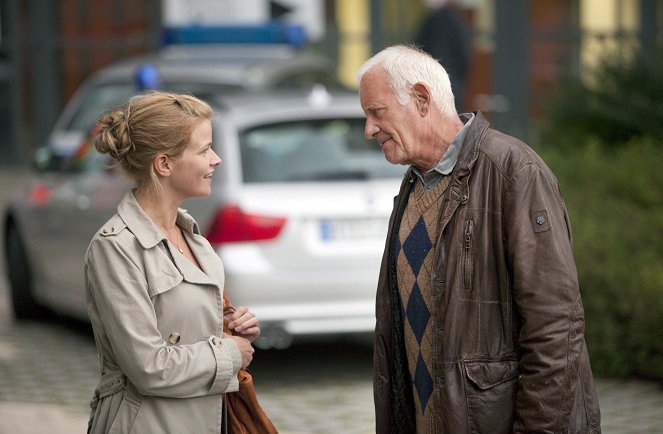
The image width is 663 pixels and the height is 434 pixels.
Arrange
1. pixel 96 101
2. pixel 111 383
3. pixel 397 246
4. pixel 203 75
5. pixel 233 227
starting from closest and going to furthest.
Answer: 1. pixel 111 383
2. pixel 397 246
3. pixel 233 227
4. pixel 203 75
5. pixel 96 101

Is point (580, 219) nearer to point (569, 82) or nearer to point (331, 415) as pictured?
point (331, 415)

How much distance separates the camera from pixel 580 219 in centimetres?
852

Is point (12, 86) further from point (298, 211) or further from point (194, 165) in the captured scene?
point (194, 165)

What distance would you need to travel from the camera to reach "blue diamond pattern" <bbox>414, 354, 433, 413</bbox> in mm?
3396

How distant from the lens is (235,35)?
11391mm

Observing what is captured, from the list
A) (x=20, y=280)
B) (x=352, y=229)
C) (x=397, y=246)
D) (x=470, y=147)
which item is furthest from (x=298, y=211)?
(x=470, y=147)

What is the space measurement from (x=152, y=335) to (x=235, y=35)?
27.7ft

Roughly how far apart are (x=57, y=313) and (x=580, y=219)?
12.9ft

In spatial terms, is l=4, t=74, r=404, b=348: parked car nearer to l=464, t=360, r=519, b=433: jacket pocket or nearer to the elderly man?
the elderly man

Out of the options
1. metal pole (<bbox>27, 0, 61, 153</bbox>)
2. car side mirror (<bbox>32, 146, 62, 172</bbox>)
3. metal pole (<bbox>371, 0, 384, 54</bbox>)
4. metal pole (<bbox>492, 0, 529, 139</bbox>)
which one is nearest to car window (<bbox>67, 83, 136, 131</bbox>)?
car side mirror (<bbox>32, 146, 62, 172</bbox>)

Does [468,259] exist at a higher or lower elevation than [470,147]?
lower

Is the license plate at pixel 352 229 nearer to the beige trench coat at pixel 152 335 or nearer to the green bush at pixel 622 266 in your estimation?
the green bush at pixel 622 266

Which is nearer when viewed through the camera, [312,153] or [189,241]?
[189,241]

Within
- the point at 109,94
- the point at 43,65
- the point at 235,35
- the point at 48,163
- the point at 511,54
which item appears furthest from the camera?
the point at 43,65
